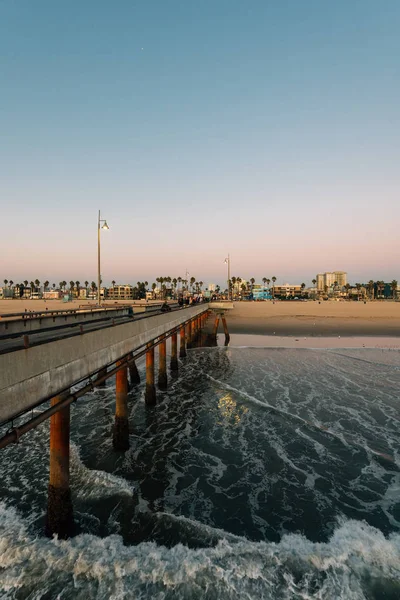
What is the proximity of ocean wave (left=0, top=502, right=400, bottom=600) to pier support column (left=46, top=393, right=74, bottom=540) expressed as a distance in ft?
1.18

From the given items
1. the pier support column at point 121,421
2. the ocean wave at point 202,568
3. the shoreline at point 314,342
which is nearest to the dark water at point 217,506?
the ocean wave at point 202,568

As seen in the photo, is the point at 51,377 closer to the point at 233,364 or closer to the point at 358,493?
the point at 358,493

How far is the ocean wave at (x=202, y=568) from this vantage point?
7.10 meters

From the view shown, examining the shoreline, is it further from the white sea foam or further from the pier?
the white sea foam

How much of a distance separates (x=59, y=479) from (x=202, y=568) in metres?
4.12

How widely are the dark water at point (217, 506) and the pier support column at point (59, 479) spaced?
40cm

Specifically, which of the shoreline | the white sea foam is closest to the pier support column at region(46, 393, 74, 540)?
the white sea foam

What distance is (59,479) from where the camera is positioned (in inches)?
323

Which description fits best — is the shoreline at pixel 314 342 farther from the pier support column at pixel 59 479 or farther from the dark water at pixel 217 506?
the pier support column at pixel 59 479

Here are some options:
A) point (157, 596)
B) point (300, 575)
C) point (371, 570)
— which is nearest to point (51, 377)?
point (157, 596)

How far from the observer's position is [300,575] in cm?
759

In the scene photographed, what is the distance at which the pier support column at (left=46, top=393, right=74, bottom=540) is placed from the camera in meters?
8.06

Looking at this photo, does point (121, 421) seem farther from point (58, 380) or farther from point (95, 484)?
point (58, 380)

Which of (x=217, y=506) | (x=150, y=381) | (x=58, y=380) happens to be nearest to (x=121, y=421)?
(x=217, y=506)
